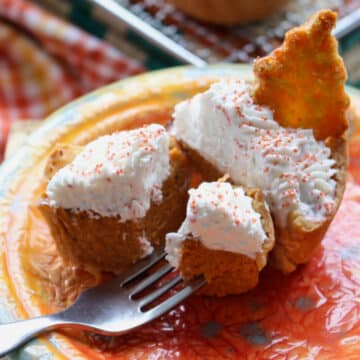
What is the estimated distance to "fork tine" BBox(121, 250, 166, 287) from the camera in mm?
1604

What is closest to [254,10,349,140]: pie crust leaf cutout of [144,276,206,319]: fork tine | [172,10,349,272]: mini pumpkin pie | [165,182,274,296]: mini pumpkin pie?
[172,10,349,272]: mini pumpkin pie

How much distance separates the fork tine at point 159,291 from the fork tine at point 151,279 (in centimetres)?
2

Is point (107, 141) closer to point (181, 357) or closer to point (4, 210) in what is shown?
point (4, 210)

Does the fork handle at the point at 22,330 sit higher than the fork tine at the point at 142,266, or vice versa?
the fork tine at the point at 142,266

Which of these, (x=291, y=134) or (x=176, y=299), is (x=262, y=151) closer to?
(x=291, y=134)

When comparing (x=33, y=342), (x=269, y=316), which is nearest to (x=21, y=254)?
(x=33, y=342)

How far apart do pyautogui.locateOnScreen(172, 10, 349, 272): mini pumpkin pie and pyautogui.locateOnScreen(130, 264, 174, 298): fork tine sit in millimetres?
244

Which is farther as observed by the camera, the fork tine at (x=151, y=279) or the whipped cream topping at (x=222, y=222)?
the fork tine at (x=151, y=279)

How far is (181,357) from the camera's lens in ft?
4.93

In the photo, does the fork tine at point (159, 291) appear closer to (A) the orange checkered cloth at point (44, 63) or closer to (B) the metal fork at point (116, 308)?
(B) the metal fork at point (116, 308)

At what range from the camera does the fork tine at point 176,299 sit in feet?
5.03

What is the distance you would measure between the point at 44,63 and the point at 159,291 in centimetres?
160

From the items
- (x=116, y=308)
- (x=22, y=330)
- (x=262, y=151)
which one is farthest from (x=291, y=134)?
(x=22, y=330)

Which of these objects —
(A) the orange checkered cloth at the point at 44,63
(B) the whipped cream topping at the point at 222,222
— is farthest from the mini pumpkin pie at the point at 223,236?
(A) the orange checkered cloth at the point at 44,63
